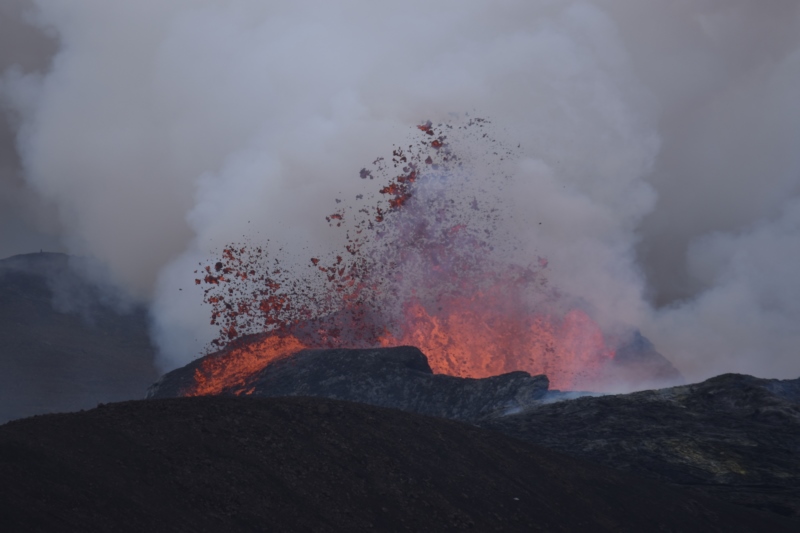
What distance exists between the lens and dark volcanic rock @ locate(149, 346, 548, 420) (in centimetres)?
3569

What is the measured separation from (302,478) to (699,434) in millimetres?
16117

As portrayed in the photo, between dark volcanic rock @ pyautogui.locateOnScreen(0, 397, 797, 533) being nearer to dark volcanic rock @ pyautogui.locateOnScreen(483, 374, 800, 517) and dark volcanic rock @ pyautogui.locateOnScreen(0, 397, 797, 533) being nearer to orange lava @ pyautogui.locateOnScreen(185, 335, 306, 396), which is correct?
dark volcanic rock @ pyautogui.locateOnScreen(483, 374, 800, 517)

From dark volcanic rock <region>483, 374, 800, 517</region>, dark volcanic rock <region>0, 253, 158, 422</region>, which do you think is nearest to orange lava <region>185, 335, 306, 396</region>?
dark volcanic rock <region>483, 374, 800, 517</region>

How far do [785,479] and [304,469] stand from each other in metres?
16.3

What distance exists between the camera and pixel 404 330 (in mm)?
47188

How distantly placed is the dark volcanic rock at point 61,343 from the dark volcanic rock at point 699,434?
47551 mm

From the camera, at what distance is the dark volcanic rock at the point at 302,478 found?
51.6ft

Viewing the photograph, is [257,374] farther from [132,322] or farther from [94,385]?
[132,322]

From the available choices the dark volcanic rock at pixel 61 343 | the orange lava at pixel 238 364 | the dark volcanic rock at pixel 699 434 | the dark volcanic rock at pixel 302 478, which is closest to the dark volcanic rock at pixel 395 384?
the orange lava at pixel 238 364

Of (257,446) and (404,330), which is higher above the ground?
(404,330)

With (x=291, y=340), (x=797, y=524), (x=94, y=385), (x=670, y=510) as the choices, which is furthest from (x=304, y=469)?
(x=94, y=385)

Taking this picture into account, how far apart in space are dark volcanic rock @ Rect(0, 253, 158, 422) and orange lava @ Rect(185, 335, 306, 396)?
25305mm

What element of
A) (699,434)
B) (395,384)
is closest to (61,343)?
(395,384)

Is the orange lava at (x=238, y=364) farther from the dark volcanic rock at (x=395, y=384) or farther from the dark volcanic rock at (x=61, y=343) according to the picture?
the dark volcanic rock at (x=61, y=343)
